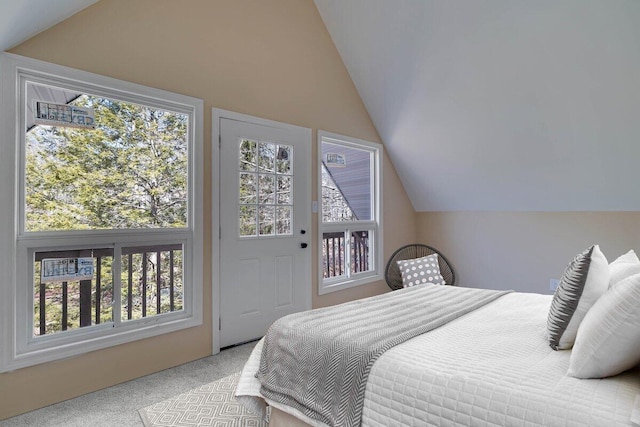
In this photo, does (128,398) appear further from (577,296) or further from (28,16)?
(577,296)

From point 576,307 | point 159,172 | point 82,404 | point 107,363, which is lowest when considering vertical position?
point 82,404

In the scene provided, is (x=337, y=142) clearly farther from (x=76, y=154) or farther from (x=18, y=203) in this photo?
(x=18, y=203)

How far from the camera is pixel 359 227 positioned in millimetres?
4234

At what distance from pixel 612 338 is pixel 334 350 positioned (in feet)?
2.93

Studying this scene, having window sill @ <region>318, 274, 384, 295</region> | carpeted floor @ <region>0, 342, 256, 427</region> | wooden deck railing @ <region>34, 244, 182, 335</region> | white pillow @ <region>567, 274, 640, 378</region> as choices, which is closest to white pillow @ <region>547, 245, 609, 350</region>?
white pillow @ <region>567, 274, 640, 378</region>

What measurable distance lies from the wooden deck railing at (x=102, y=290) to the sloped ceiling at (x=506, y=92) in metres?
2.73

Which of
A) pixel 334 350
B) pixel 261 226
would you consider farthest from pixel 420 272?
pixel 334 350

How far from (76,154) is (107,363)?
4.46ft

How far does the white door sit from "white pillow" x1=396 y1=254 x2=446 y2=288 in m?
1.38

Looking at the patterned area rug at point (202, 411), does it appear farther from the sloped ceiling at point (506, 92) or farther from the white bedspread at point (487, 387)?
the sloped ceiling at point (506, 92)

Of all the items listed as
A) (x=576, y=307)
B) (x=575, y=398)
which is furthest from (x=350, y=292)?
(x=575, y=398)

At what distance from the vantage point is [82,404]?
211 centimetres

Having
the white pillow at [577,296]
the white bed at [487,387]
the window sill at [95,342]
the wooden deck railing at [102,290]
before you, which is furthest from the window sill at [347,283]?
the white pillow at [577,296]

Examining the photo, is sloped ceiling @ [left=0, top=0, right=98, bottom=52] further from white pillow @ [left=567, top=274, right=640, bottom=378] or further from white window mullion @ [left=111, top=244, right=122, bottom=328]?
white pillow @ [left=567, top=274, right=640, bottom=378]
